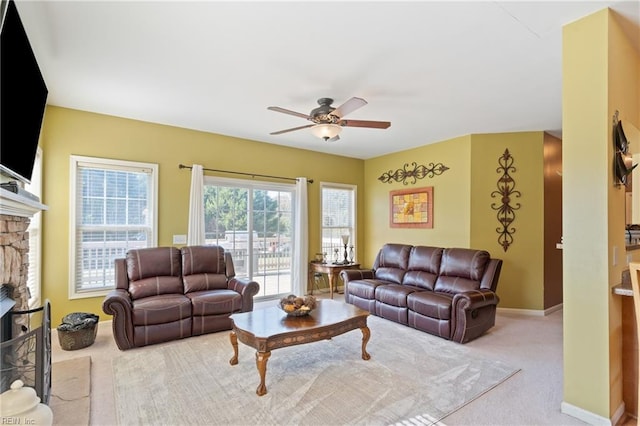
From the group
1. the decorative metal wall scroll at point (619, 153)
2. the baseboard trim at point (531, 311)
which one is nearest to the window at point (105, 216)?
the decorative metal wall scroll at point (619, 153)

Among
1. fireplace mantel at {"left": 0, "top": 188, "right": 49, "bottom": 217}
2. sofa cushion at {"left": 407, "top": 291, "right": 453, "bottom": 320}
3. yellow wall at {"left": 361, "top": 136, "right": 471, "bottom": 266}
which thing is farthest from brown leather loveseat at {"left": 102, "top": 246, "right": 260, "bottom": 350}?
yellow wall at {"left": 361, "top": 136, "right": 471, "bottom": 266}

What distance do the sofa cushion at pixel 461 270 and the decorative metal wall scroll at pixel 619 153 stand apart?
2098mm

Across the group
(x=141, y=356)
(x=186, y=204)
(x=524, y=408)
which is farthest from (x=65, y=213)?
(x=524, y=408)

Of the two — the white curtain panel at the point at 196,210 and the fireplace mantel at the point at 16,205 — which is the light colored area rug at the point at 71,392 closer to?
the fireplace mantel at the point at 16,205

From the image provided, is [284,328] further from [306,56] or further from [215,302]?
[306,56]

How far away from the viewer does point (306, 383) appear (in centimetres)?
280

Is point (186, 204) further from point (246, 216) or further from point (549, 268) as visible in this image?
point (549, 268)

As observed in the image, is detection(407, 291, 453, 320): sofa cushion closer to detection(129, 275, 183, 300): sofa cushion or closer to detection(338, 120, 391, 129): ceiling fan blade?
detection(338, 120, 391, 129): ceiling fan blade

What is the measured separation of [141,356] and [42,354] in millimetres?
1262

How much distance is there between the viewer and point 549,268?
5004mm

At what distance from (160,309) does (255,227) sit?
7.64 ft

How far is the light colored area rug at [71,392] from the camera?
231cm

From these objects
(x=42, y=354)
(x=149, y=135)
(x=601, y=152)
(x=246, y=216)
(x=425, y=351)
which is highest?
(x=149, y=135)

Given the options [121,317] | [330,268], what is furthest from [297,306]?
[330,268]
